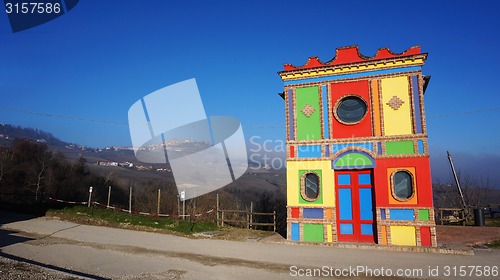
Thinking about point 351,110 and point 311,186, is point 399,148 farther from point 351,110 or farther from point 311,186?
point 311,186

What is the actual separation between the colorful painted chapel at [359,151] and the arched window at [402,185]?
0.03m

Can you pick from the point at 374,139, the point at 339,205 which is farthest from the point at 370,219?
the point at 374,139

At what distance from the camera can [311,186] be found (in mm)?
12781

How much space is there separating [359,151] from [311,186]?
225cm

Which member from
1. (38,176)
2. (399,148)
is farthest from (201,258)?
(38,176)

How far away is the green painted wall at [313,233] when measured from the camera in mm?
12266

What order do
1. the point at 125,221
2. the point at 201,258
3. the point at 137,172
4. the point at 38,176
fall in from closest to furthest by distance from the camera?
1. the point at 201,258
2. the point at 125,221
3. the point at 38,176
4. the point at 137,172

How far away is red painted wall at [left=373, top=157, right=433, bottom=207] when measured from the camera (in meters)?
11.4

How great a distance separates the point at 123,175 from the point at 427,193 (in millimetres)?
45255

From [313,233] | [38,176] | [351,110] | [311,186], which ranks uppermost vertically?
[351,110]

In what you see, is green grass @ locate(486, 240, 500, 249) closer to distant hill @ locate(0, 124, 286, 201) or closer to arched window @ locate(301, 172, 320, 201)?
arched window @ locate(301, 172, 320, 201)

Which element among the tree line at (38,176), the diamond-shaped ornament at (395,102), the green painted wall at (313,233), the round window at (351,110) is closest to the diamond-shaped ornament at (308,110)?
the round window at (351,110)

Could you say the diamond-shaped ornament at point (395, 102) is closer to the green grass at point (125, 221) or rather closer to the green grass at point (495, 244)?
the green grass at point (495, 244)

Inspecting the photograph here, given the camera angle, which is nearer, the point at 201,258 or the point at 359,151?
the point at 201,258
